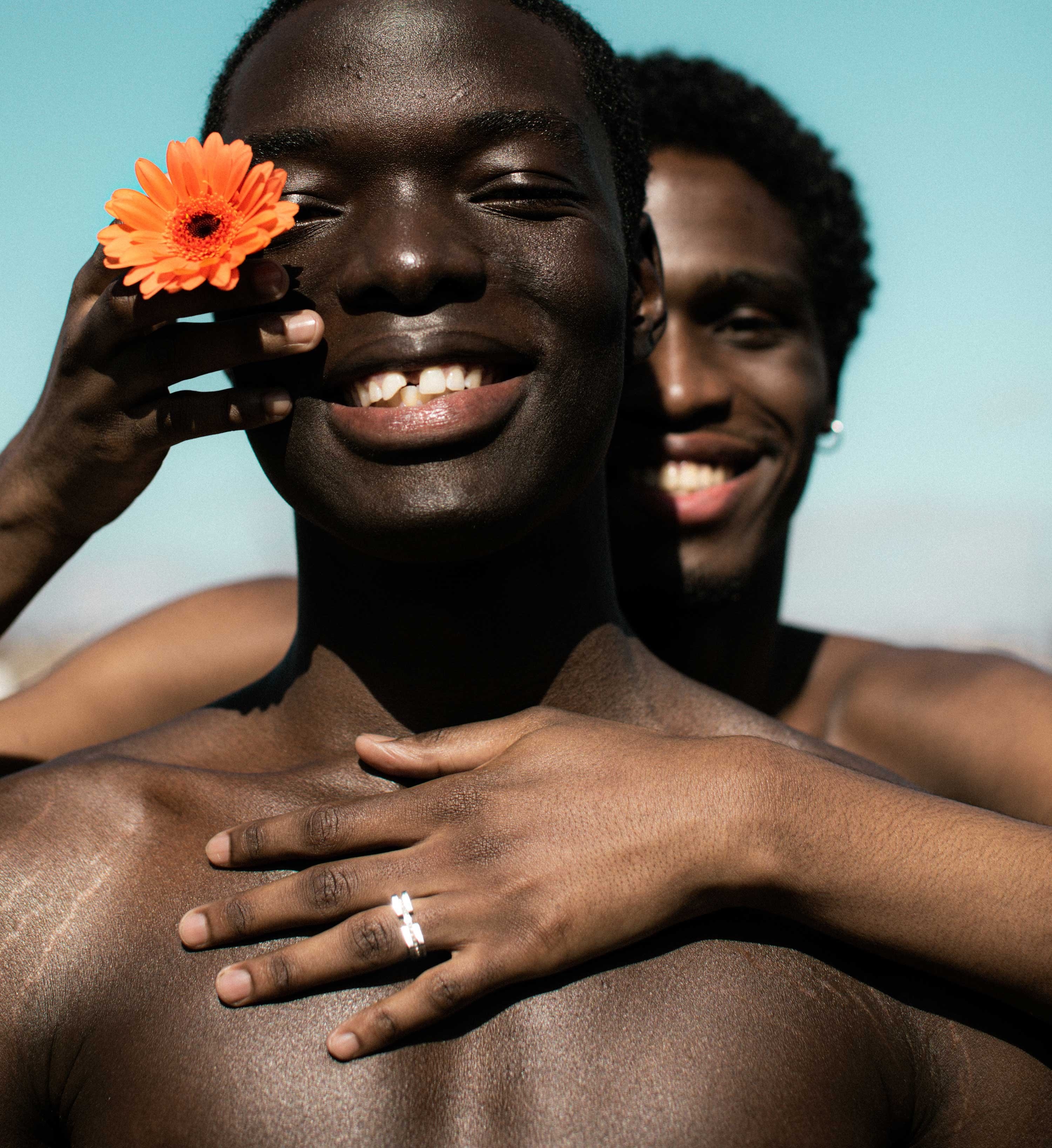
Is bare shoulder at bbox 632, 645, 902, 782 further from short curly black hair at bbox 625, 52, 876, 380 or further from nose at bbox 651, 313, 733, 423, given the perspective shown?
short curly black hair at bbox 625, 52, 876, 380

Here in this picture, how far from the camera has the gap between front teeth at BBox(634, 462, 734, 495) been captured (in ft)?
13.2

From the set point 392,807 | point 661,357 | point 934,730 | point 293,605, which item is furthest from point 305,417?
point 934,730

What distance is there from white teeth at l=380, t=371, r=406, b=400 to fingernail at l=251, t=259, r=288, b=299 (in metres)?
0.24

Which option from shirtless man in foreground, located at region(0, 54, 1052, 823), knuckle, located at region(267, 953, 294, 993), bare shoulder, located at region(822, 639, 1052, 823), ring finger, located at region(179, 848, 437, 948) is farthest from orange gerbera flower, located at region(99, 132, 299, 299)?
bare shoulder, located at region(822, 639, 1052, 823)

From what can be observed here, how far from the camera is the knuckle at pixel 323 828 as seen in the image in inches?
90.8

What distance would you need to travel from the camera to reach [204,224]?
2.30 meters

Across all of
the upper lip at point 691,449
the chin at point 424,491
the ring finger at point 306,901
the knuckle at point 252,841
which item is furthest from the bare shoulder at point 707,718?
the upper lip at point 691,449

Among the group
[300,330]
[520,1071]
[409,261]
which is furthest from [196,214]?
[520,1071]

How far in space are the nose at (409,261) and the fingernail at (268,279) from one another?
0.14 meters

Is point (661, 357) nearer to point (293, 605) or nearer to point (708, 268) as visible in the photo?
point (708, 268)

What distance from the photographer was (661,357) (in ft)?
13.0

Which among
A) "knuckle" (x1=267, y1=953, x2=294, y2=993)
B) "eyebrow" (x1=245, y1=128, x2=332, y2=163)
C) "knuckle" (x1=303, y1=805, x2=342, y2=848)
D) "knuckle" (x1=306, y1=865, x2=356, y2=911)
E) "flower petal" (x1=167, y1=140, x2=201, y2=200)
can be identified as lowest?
"knuckle" (x1=267, y1=953, x2=294, y2=993)

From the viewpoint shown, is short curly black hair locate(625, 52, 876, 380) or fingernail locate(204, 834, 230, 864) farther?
short curly black hair locate(625, 52, 876, 380)

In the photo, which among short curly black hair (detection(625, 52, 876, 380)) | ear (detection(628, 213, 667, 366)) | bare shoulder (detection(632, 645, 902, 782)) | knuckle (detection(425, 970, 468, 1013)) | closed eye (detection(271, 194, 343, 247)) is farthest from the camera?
short curly black hair (detection(625, 52, 876, 380))
